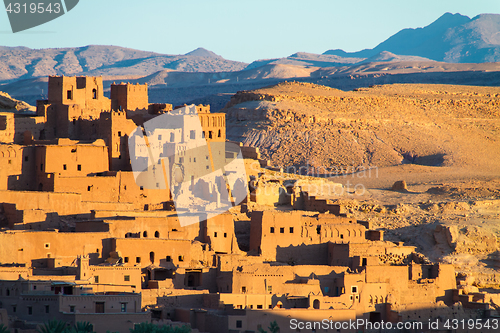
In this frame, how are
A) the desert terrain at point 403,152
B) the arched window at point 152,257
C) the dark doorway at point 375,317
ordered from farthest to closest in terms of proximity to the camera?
the desert terrain at point 403,152
the arched window at point 152,257
the dark doorway at point 375,317

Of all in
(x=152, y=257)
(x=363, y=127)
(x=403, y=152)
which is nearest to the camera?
Result: (x=152, y=257)

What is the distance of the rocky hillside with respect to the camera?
243 feet

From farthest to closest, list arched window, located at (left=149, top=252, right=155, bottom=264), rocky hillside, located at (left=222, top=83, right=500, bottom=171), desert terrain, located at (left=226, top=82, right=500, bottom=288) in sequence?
rocky hillside, located at (left=222, top=83, right=500, bottom=171) → desert terrain, located at (left=226, top=82, right=500, bottom=288) → arched window, located at (left=149, top=252, right=155, bottom=264)

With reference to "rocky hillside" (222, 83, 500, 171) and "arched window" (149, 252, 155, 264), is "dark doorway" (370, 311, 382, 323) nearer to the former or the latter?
"arched window" (149, 252, 155, 264)

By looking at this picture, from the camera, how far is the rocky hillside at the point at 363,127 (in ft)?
243

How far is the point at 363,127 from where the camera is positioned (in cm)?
8106

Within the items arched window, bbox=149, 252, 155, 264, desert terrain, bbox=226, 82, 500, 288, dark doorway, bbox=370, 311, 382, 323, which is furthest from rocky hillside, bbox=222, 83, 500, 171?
dark doorway, bbox=370, 311, 382, 323

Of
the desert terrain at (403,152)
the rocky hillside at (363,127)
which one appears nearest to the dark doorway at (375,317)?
the desert terrain at (403,152)

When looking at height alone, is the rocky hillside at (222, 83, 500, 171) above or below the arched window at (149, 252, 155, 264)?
above

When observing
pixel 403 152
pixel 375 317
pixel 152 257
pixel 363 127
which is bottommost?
pixel 375 317

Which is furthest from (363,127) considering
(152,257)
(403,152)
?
(152,257)

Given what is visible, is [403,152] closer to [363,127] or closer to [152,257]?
[363,127]

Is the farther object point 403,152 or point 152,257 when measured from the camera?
point 403,152

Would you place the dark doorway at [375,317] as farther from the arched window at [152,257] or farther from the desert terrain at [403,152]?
the arched window at [152,257]
